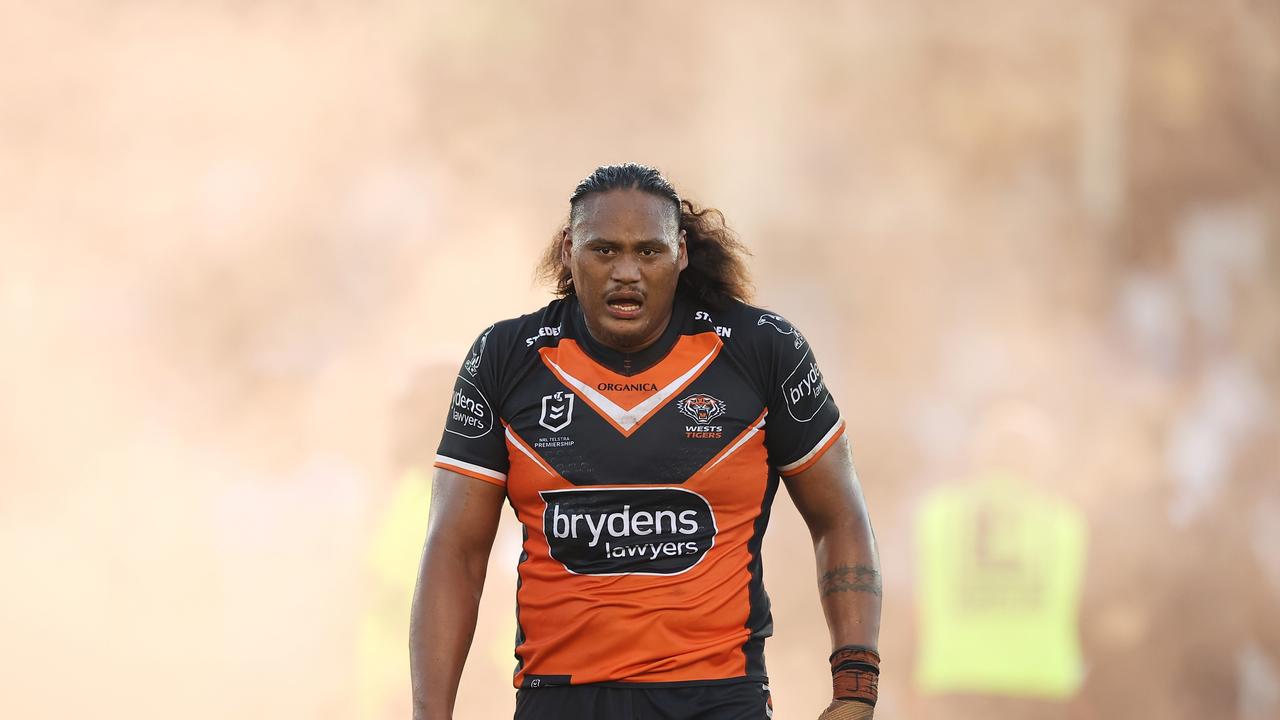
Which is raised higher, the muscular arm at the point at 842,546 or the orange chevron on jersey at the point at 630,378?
the orange chevron on jersey at the point at 630,378

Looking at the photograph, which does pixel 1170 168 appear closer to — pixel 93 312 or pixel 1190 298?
pixel 1190 298

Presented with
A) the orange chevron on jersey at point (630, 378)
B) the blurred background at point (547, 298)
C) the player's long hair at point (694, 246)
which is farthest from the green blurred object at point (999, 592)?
the orange chevron on jersey at point (630, 378)

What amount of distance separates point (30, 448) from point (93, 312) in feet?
2.06

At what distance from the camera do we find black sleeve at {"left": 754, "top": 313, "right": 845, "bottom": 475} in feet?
9.19

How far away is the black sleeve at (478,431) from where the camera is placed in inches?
111

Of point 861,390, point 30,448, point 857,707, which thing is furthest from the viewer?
point 861,390

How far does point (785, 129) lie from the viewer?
6180 mm

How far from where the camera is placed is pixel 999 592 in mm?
6035

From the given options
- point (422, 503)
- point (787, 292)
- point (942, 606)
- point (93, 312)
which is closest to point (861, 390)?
point (787, 292)

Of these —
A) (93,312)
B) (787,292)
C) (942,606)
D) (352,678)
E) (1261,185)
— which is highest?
(1261,185)

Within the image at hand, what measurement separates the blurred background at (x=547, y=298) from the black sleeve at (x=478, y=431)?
3.00 m

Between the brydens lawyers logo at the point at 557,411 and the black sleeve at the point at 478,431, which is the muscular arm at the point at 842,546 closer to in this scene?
the brydens lawyers logo at the point at 557,411

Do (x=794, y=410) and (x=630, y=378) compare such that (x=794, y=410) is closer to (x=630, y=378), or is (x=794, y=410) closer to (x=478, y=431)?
(x=630, y=378)

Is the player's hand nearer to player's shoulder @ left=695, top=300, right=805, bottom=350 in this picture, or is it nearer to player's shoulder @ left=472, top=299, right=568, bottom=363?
player's shoulder @ left=695, top=300, right=805, bottom=350
